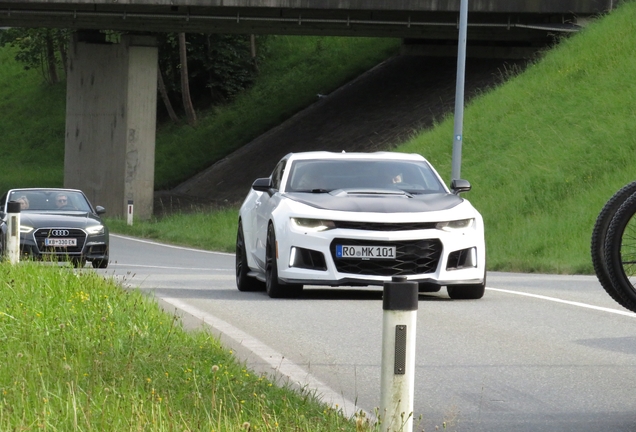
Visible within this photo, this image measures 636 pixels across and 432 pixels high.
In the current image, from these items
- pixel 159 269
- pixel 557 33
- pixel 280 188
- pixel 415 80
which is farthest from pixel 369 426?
pixel 415 80

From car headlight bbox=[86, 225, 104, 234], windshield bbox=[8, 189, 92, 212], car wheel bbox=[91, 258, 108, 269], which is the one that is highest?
windshield bbox=[8, 189, 92, 212]

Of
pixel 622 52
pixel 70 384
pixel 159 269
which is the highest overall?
pixel 622 52

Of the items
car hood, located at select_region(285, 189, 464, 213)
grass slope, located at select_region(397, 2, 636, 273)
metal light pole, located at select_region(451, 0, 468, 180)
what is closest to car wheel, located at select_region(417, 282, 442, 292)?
car hood, located at select_region(285, 189, 464, 213)

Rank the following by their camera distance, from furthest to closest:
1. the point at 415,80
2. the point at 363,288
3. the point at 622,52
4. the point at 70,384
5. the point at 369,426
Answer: the point at 415,80 → the point at 622,52 → the point at 363,288 → the point at 70,384 → the point at 369,426

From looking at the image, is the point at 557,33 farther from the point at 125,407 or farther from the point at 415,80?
the point at 125,407

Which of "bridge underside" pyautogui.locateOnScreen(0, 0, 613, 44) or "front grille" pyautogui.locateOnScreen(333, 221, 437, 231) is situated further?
"bridge underside" pyautogui.locateOnScreen(0, 0, 613, 44)

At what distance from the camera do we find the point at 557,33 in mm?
41688

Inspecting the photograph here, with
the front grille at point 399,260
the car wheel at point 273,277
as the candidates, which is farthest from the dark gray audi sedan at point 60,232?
the front grille at point 399,260

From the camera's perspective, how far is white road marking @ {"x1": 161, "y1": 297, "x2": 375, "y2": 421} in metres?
7.41

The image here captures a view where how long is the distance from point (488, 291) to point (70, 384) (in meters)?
8.65

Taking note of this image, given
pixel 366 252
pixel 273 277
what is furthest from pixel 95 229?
pixel 366 252

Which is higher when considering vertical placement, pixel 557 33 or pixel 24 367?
pixel 557 33

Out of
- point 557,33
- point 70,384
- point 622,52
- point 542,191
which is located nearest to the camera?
point 70,384

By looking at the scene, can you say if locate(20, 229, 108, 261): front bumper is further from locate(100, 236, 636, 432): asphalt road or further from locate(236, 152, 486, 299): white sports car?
locate(236, 152, 486, 299): white sports car
